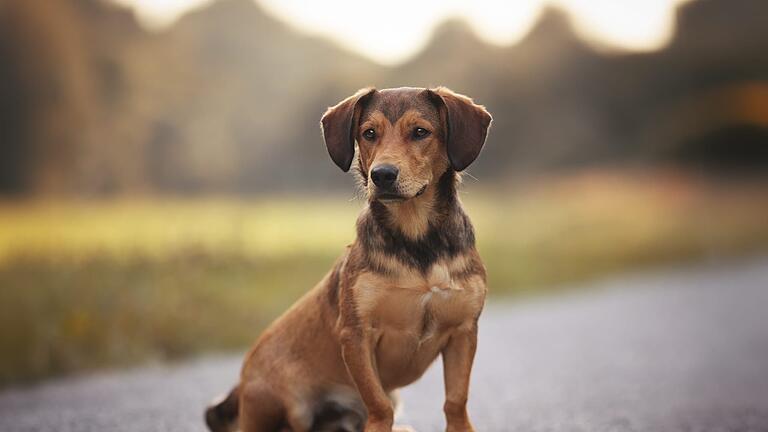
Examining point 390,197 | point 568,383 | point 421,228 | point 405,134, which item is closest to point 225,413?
point 421,228

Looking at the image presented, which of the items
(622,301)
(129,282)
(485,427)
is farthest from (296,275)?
(485,427)

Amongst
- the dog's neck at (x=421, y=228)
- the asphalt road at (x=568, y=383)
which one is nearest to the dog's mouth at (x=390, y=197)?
the dog's neck at (x=421, y=228)

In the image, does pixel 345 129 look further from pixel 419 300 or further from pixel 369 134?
pixel 419 300

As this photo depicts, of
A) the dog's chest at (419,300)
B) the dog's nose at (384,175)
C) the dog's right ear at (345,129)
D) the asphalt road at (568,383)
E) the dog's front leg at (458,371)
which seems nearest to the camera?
the dog's nose at (384,175)

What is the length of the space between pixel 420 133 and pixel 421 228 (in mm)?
503

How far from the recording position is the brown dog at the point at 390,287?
4.65 m

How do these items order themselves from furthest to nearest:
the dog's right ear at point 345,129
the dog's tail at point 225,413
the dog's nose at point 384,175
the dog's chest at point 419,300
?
the dog's tail at point 225,413, the dog's right ear at point 345,129, the dog's chest at point 419,300, the dog's nose at point 384,175

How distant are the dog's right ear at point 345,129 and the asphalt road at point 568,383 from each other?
2.40m

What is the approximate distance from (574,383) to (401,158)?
4403 mm

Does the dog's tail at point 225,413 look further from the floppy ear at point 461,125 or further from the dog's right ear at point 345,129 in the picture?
the floppy ear at point 461,125

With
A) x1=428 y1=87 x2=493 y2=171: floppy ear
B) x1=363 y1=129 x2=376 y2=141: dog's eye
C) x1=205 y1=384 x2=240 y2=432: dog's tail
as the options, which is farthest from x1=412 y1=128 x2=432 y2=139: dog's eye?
x1=205 y1=384 x2=240 y2=432: dog's tail

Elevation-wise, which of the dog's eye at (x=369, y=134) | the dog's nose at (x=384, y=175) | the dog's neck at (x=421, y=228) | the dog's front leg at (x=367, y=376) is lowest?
the dog's front leg at (x=367, y=376)

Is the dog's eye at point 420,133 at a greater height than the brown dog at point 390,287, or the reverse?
the dog's eye at point 420,133

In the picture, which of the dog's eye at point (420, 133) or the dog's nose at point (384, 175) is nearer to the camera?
the dog's nose at point (384, 175)
